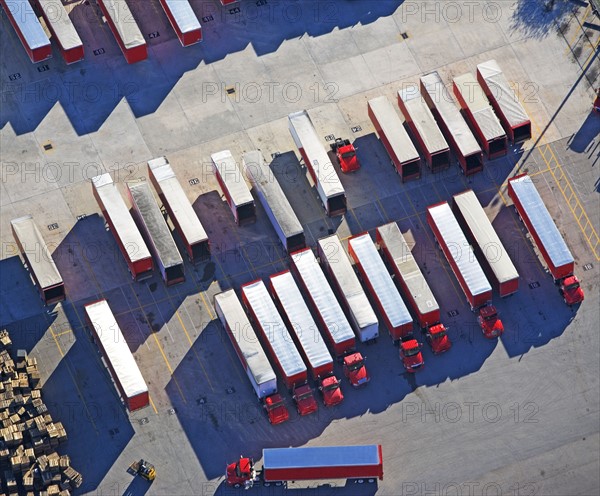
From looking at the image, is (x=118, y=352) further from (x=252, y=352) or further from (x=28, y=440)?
(x=252, y=352)

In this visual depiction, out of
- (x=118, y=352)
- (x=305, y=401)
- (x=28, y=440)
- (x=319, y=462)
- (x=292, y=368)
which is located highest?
(x=118, y=352)

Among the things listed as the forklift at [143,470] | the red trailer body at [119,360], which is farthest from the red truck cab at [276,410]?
the forklift at [143,470]

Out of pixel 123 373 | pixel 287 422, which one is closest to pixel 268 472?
Answer: pixel 287 422

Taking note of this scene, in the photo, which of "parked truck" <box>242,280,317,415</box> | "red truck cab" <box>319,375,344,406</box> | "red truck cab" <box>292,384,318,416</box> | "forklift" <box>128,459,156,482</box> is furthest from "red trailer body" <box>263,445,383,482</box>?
"forklift" <box>128,459,156,482</box>

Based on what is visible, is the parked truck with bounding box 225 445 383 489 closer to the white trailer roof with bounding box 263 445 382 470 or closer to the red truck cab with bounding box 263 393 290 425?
the white trailer roof with bounding box 263 445 382 470

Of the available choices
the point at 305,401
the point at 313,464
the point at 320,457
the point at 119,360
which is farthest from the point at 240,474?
the point at 119,360

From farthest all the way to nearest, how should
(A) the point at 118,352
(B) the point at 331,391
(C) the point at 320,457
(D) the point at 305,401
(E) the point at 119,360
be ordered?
(B) the point at 331,391, (D) the point at 305,401, (A) the point at 118,352, (E) the point at 119,360, (C) the point at 320,457
